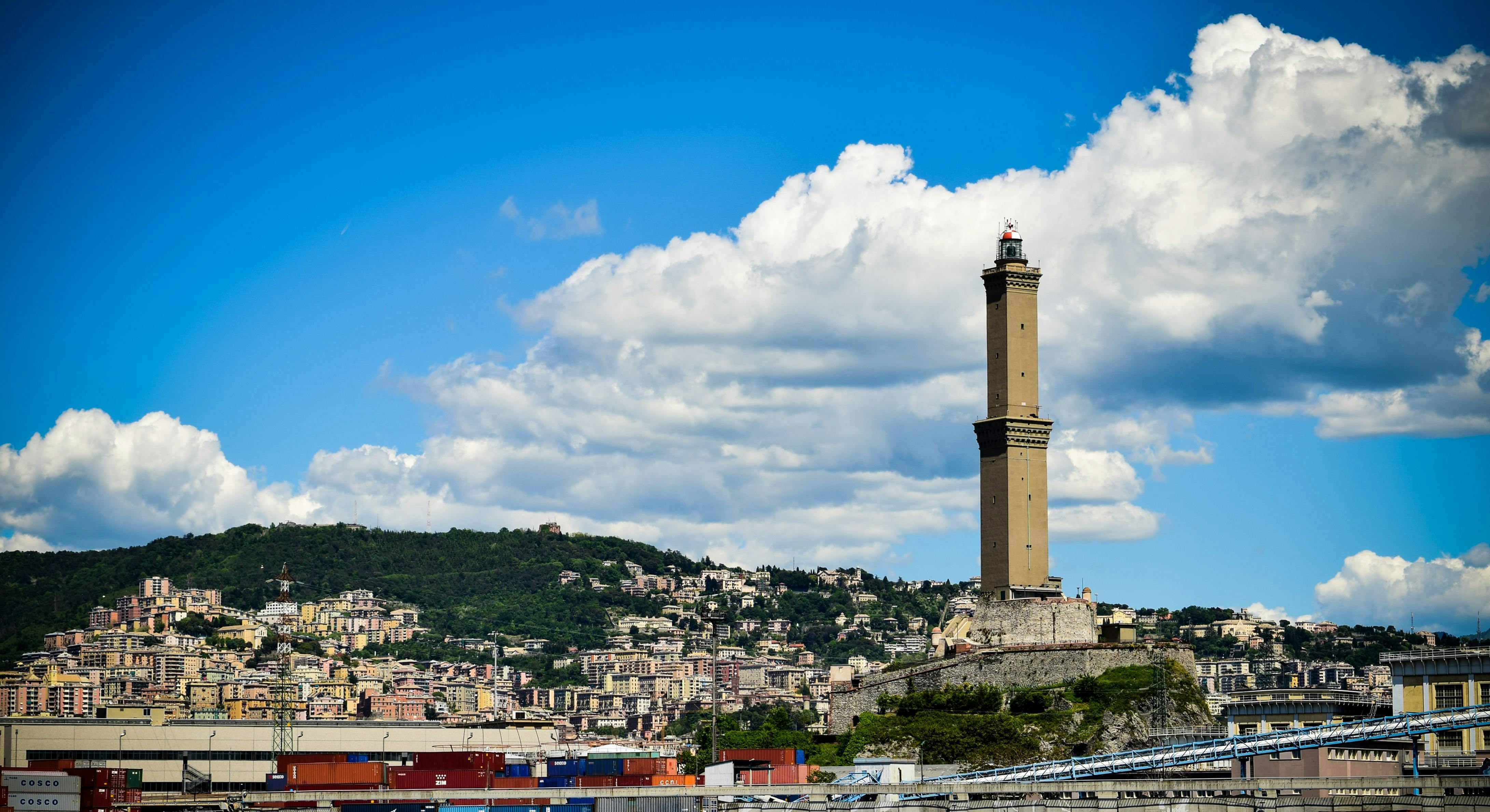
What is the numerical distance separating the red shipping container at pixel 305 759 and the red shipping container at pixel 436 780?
13.6ft

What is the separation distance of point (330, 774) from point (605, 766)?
15552 mm

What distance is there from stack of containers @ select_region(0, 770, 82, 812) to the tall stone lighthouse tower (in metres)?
52.6

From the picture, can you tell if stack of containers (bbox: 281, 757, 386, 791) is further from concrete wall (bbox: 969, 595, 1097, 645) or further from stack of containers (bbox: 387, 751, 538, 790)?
concrete wall (bbox: 969, 595, 1097, 645)

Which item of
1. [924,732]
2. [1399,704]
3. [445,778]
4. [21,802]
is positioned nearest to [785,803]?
[924,732]

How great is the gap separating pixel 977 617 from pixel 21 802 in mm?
53740

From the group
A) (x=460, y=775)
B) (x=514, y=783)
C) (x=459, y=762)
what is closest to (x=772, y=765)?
(x=514, y=783)

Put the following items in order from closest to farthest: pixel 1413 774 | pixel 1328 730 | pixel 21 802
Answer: pixel 1413 774
pixel 1328 730
pixel 21 802

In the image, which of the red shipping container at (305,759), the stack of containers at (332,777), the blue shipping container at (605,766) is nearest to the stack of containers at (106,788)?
the red shipping container at (305,759)

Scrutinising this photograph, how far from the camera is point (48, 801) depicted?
263ft

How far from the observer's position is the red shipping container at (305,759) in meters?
95.2

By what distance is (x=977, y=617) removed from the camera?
4112 inches

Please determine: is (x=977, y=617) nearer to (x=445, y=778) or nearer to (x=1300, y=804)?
(x=445, y=778)

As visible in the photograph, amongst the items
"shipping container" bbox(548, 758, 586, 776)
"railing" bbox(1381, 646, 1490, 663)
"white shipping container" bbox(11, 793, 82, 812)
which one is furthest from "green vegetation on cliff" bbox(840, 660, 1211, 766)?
"white shipping container" bbox(11, 793, 82, 812)

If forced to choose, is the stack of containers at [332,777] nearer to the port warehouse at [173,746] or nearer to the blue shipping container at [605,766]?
the blue shipping container at [605,766]
